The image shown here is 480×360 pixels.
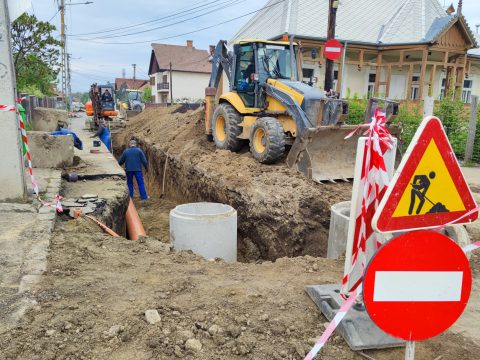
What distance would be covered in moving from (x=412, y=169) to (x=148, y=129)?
50.8ft

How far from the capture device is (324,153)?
325 inches

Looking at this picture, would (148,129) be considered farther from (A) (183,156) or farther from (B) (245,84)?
(B) (245,84)

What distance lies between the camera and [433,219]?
2.37 metres

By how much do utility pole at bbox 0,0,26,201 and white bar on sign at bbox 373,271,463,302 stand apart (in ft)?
16.5

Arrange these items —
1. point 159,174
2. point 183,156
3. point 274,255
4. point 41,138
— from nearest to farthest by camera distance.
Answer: point 274,255 → point 41,138 → point 183,156 → point 159,174

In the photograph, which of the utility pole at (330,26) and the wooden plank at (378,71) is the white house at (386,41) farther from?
the utility pole at (330,26)

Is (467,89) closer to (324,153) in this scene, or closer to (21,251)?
(324,153)

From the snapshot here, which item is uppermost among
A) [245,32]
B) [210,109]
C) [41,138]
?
[245,32]

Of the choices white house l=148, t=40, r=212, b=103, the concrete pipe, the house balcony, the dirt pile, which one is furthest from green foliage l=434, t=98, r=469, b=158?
the house balcony

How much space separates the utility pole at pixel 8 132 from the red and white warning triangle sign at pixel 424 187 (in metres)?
4.95

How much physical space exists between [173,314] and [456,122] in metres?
11.8

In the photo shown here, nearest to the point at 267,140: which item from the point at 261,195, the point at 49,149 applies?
the point at 261,195

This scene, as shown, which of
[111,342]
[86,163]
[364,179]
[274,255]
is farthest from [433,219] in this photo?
[86,163]

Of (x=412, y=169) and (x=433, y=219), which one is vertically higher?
(x=412, y=169)
